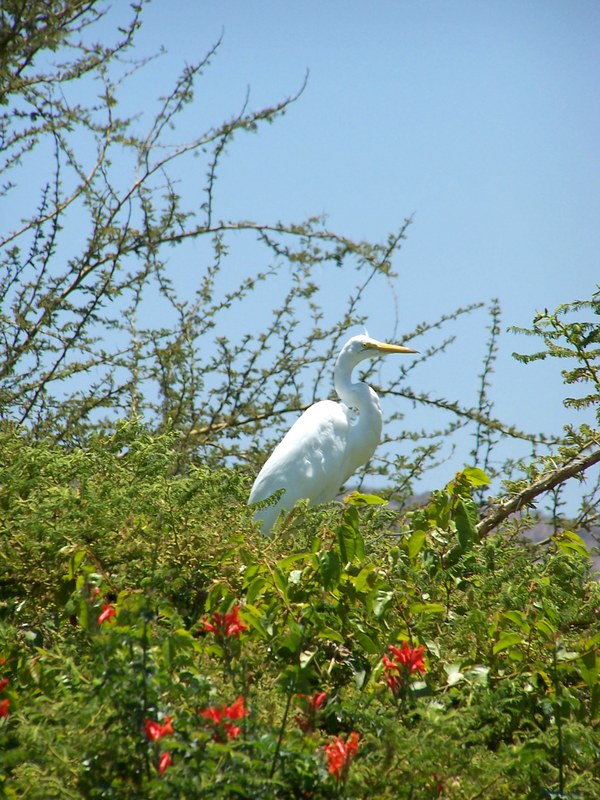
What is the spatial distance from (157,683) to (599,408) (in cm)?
174

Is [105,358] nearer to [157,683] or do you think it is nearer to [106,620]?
[106,620]

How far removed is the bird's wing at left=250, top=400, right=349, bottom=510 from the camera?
4.59 meters

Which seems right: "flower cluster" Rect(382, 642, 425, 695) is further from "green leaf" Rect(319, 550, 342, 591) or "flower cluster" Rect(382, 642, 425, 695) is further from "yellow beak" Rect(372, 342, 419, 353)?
"yellow beak" Rect(372, 342, 419, 353)

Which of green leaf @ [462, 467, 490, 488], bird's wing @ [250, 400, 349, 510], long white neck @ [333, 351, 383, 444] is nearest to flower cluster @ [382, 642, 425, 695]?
green leaf @ [462, 467, 490, 488]

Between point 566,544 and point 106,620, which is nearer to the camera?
point 106,620

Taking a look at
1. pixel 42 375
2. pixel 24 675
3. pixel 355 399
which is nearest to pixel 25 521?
pixel 24 675

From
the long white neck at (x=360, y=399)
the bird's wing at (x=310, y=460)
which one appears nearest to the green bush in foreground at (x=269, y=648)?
the bird's wing at (x=310, y=460)

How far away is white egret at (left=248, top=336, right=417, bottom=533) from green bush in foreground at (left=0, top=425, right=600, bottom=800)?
1.92 meters

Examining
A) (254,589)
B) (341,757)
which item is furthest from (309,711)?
(254,589)

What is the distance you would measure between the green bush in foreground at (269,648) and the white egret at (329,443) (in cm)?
192

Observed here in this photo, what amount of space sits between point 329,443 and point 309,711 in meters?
3.33

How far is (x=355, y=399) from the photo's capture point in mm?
5117

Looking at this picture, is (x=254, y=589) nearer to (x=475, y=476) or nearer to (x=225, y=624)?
(x=225, y=624)

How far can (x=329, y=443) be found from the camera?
484 cm
